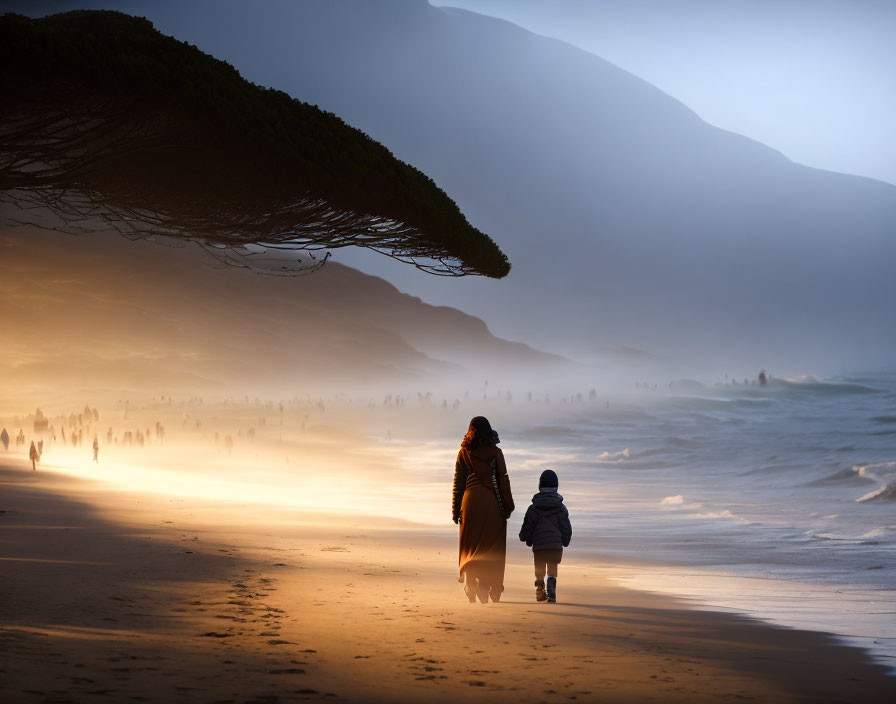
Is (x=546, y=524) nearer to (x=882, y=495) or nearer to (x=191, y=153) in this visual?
(x=191, y=153)

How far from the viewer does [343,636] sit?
7.62 m

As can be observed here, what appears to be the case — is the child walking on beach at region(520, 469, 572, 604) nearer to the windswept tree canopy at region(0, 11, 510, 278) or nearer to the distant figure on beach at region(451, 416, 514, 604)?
the distant figure on beach at region(451, 416, 514, 604)

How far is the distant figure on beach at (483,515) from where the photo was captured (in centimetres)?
1006

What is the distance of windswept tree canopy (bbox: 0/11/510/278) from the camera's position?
12.2 meters

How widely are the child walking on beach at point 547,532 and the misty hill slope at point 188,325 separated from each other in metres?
97.9

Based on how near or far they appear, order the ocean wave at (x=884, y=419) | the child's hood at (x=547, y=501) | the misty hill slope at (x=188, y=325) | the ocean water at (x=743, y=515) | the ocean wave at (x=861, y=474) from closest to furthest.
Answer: the child's hood at (x=547, y=501)
the ocean water at (x=743, y=515)
the ocean wave at (x=861, y=474)
the ocean wave at (x=884, y=419)
the misty hill slope at (x=188, y=325)

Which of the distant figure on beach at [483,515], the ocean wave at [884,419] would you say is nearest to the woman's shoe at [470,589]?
the distant figure on beach at [483,515]

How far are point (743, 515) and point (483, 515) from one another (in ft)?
43.0

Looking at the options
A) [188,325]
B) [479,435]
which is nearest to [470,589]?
[479,435]

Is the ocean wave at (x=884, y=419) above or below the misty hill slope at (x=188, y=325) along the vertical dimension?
below

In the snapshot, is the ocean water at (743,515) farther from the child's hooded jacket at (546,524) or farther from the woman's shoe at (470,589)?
the woman's shoe at (470,589)

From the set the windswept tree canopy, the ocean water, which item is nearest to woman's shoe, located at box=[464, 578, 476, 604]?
the ocean water

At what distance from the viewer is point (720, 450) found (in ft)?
146

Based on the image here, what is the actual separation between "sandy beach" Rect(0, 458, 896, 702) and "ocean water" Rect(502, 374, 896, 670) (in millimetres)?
1253
